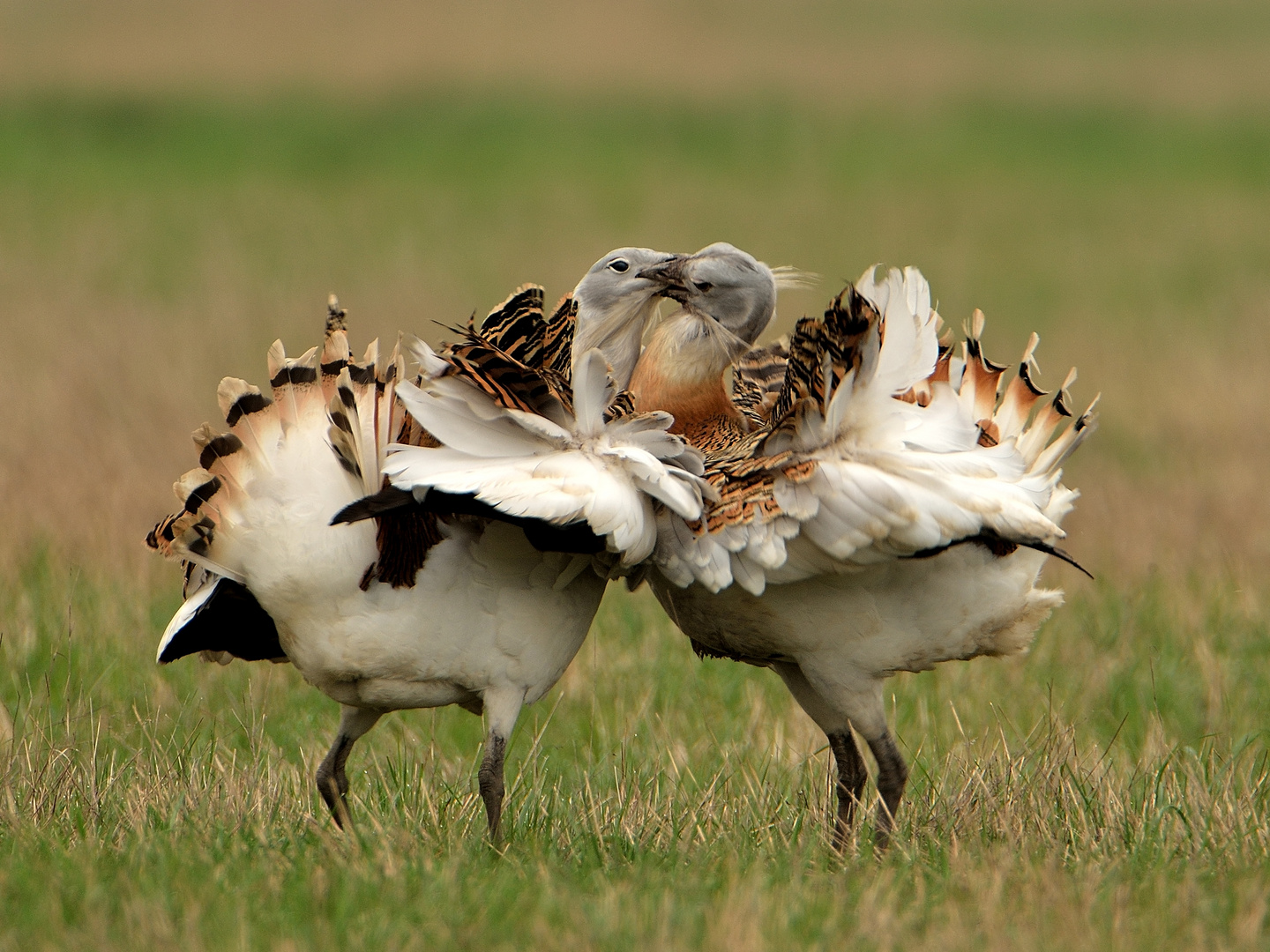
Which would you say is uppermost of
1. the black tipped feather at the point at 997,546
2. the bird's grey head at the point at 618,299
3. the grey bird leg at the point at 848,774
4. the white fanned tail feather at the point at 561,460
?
the bird's grey head at the point at 618,299

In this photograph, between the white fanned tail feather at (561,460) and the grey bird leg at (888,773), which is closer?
the white fanned tail feather at (561,460)

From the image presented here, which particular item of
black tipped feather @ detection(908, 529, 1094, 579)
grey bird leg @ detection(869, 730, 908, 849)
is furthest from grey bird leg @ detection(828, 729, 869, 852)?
black tipped feather @ detection(908, 529, 1094, 579)

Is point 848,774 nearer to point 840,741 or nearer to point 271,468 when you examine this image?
point 840,741

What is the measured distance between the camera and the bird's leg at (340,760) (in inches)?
146

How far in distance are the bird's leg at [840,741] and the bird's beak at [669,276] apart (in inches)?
38.5

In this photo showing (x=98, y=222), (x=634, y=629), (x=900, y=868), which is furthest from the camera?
(x=98, y=222)

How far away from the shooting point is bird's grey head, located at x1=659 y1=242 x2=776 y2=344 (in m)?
3.95

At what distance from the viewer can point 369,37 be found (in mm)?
22172

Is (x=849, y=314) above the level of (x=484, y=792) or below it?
above

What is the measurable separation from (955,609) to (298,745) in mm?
1832

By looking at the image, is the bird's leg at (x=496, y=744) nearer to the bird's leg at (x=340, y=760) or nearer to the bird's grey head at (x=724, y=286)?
the bird's leg at (x=340, y=760)

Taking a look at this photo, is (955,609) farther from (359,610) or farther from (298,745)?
(298,745)

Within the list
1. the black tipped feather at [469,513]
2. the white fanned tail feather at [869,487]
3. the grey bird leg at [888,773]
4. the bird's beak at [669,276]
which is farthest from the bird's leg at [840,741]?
the bird's beak at [669,276]

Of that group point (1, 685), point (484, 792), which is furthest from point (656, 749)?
point (1, 685)
